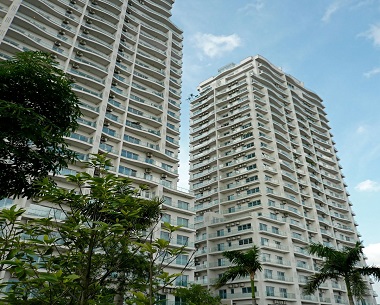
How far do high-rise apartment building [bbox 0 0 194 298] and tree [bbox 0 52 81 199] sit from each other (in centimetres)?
2665

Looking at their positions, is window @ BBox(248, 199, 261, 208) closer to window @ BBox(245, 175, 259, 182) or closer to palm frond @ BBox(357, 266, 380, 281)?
window @ BBox(245, 175, 259, 182)

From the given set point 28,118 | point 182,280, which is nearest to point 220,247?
point 182,280

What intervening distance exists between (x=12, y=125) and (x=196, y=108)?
75.3m

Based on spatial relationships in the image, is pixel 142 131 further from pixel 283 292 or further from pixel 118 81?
pixel 283 292

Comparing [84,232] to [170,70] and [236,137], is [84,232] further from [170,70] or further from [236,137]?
[236,137]

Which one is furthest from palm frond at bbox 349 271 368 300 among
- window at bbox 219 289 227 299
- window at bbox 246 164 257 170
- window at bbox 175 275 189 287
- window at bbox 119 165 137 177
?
window at bbox 246 164 257 170

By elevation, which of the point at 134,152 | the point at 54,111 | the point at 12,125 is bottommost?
the point at 12,125

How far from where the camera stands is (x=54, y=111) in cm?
1295

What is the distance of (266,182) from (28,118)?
55.2 meters

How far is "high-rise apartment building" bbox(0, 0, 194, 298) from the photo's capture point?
44.4 m

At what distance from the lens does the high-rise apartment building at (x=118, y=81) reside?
44375 millimetres

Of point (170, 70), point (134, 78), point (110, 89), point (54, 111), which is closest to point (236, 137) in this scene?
point (170, 70)

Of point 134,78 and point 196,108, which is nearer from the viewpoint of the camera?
point 134,78

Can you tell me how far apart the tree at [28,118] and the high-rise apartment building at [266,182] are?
153 feet
